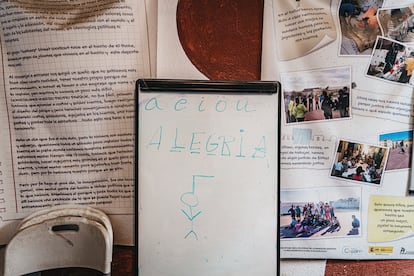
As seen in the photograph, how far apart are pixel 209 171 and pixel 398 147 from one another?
61 cm

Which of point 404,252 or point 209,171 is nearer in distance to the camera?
point 209,171

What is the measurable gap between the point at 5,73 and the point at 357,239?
122cm

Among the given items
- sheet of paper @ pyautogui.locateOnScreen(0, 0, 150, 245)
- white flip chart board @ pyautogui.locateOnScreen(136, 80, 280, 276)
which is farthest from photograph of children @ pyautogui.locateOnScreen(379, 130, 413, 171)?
sheet of paper @ pyautogui.locateOnScreen(0, 0, 150, 245)

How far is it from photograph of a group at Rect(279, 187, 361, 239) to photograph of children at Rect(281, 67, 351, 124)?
24 centimetres

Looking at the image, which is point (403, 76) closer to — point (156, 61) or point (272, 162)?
point (272, 162)

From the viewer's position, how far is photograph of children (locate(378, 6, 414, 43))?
3.92 feet

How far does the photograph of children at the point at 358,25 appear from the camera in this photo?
1189mm

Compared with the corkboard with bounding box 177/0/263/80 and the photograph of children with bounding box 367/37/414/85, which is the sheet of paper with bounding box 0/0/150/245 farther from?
the photograph of children with bounding box 367/37/414/85

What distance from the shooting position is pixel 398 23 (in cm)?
120

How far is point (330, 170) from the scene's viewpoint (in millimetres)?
→ 1230

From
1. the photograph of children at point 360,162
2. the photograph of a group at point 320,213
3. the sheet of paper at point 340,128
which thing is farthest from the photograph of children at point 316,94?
the photograph of a group at point 320,213

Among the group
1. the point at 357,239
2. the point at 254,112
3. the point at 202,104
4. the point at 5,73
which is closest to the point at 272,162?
the point at 254,112

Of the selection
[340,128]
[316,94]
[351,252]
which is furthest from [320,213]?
[316,94]

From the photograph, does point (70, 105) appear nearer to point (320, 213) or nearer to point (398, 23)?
point (320, 213)
